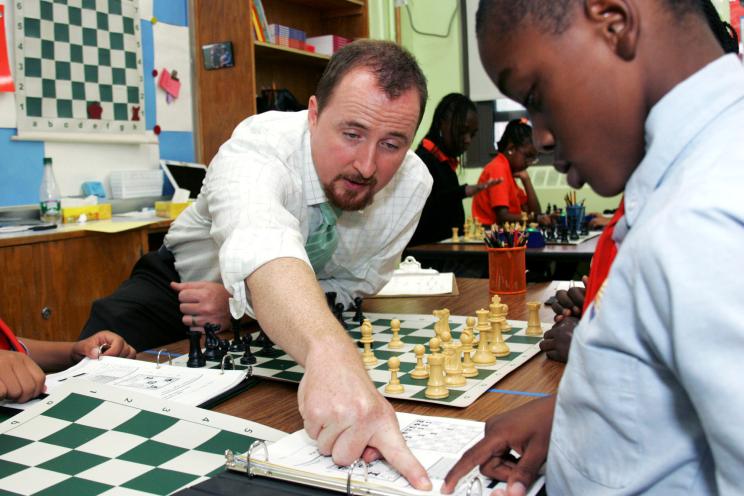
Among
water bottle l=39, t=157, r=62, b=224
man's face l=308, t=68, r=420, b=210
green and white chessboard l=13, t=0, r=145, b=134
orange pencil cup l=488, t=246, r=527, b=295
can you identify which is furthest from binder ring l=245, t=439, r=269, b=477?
green and white chessboard l=13, t=0, r=145, b=134

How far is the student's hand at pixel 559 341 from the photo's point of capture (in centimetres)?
133

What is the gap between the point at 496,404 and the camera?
1.15m

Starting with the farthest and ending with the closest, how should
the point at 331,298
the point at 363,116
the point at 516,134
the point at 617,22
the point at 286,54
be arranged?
the point at 516,134 < the point at 286,54 < the point at 331,298 < the point at 363,116 < the point at 617,22

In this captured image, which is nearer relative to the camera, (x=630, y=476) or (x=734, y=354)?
(x=734, y=354)

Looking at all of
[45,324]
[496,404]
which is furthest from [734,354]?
[45,324]

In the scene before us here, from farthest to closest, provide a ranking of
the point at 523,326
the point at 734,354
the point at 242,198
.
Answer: the point at 523,326 → the point at 242,198 → the point at 734,354

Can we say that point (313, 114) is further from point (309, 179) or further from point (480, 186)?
point (480, 186)

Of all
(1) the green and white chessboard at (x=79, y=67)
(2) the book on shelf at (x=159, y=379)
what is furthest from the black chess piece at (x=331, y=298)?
(1) the green and white chessboard at (x=79, y=67)

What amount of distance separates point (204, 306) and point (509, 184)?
138 inches

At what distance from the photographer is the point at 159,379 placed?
1.31m

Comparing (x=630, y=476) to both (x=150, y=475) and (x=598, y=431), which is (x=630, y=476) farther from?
(x=150, y=475)

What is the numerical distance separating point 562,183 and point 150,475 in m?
5.61

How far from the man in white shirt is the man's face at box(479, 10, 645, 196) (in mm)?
405

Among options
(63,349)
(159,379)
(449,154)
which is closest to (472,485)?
(159,379)
